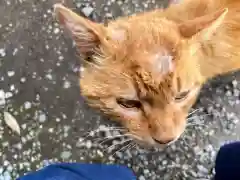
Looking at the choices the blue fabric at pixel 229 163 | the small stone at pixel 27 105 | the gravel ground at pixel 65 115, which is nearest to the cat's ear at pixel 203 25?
the blue fabric at pixel 229 163

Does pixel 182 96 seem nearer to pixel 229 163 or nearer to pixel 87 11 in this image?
pixel 229 163

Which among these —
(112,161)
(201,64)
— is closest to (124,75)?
(201,64)

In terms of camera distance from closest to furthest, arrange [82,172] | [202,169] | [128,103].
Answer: [128,103] → [82,172] → [202,169]

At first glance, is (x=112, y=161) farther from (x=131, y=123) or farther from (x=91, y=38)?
(x=91, y=38)

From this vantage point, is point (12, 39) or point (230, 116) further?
point (12, 39)

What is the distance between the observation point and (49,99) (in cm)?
205

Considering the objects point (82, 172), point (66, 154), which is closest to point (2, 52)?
point (66, 154)

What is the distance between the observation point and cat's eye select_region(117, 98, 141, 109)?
140 cm

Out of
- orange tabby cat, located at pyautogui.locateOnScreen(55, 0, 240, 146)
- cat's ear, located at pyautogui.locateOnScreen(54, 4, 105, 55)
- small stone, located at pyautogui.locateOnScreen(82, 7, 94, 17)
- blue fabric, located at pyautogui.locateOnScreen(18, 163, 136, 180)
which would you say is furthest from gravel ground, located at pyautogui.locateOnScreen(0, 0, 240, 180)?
cat's ear, located at pyautogui.locateOnScreen(54, 4, 105, 55)

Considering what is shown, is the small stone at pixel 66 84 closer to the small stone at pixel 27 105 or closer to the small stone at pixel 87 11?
the small stone at pixel 27 105

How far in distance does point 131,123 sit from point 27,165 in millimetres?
696

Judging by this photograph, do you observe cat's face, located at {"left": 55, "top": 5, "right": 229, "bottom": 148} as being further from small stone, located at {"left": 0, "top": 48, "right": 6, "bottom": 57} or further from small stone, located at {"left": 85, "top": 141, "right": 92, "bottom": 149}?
small stone, located at {"left": 0, "top": 48, "right": 6, "bottom": 57}

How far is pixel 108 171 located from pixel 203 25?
78 centimetres

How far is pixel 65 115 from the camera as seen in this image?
2021 millimetres
